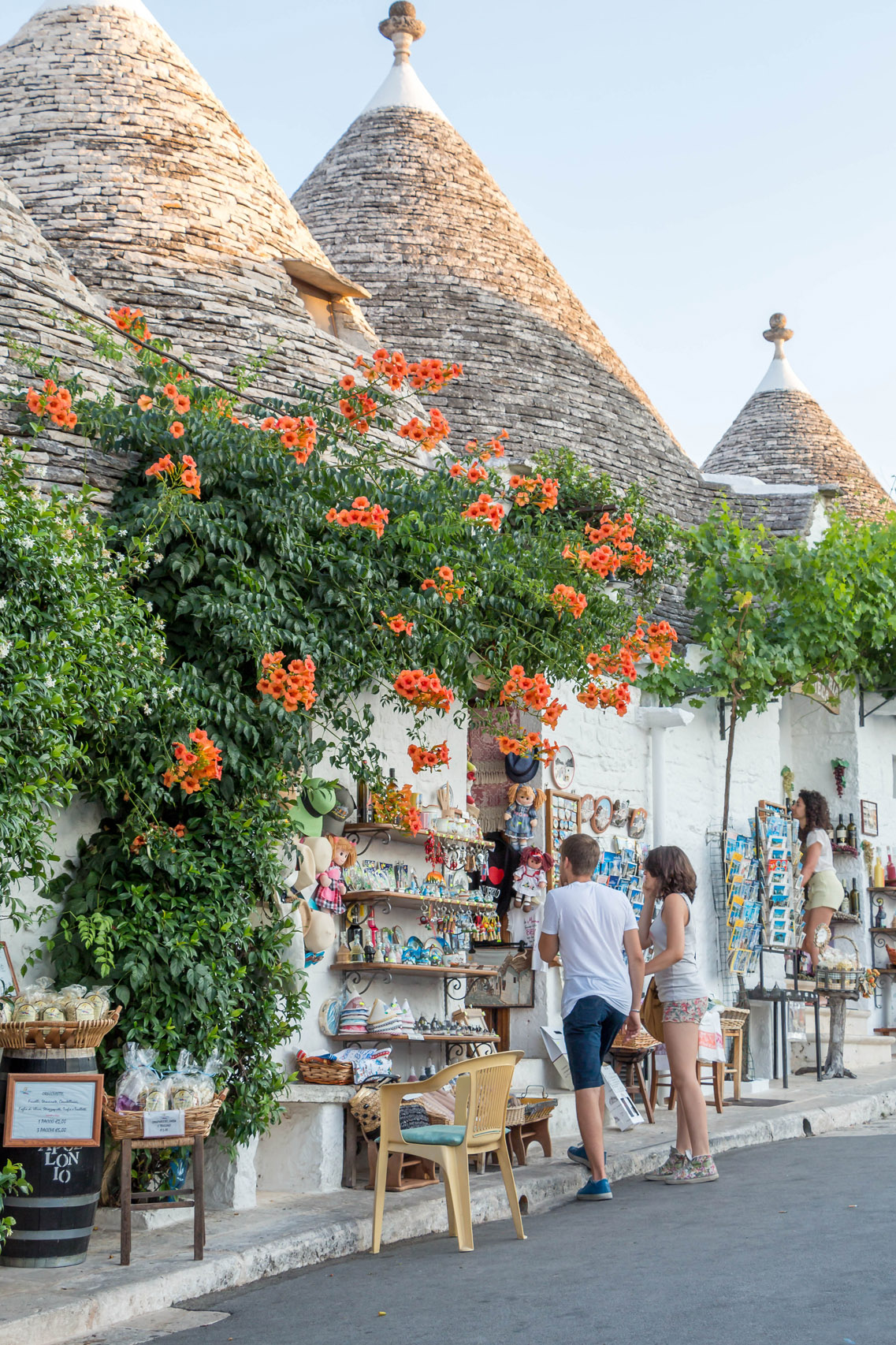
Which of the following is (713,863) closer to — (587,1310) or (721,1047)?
(721,1047)

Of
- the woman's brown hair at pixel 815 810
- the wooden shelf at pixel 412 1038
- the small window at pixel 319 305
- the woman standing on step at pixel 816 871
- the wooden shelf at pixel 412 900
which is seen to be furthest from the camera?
the woman's brown hair at pixel 815 810

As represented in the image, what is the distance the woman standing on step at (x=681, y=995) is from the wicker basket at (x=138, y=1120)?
2.50 metres

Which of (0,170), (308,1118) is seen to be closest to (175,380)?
(308,1118)

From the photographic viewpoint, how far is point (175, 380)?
806 cm

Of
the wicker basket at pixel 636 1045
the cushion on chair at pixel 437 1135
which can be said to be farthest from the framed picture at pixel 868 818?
the cushion on chair at pixel 437 1135

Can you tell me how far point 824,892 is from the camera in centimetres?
1302

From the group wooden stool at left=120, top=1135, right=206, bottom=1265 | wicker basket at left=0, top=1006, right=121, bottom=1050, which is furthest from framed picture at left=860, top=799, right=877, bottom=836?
wicker basket at left=0, top=1006, right=121, bottom=1050

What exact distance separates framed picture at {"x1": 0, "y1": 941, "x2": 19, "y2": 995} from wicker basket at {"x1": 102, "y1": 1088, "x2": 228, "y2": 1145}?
2.27ft

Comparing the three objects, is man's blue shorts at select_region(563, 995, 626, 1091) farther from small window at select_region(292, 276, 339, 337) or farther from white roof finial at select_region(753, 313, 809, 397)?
white roof finial at select_region(753, 313, 809, 397)

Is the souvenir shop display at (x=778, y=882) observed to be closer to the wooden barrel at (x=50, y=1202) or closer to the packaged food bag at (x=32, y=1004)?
the packaged food bag at (x=32, y=1004)

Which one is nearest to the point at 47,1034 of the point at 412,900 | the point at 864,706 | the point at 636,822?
the point at 412,900

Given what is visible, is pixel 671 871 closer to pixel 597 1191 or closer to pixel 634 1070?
pixel 597 1191

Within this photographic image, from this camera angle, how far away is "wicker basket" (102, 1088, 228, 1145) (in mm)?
5562

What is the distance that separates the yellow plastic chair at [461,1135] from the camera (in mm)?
5930
